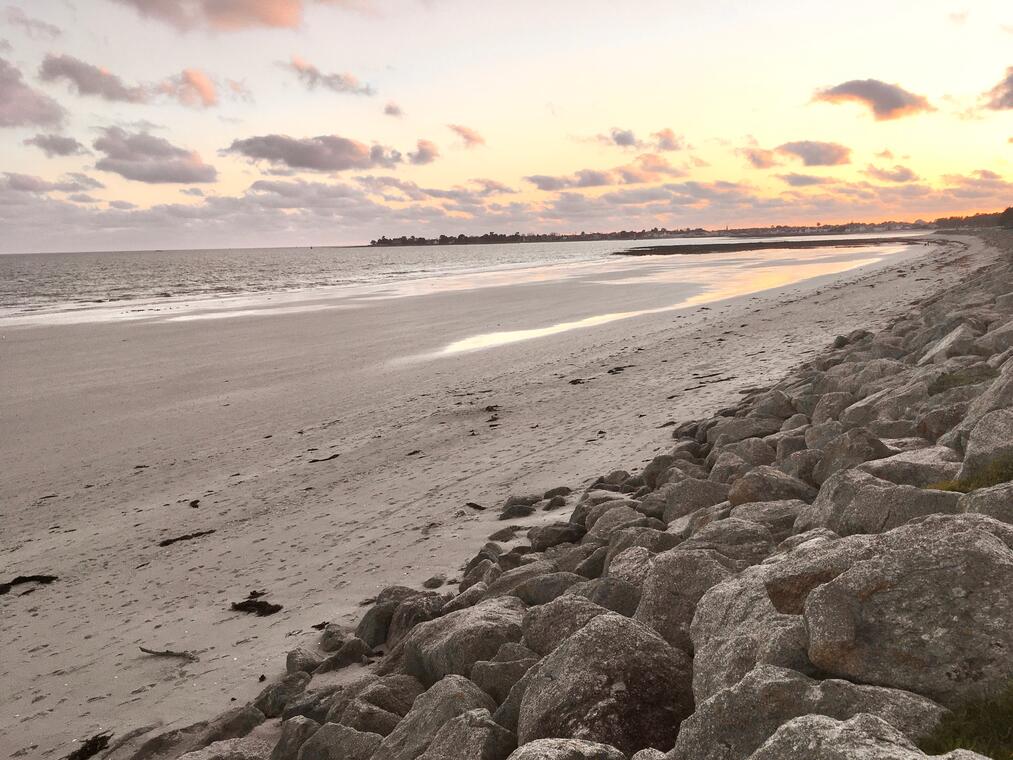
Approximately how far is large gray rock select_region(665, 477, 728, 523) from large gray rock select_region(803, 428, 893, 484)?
98 cm

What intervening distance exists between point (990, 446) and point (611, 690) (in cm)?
312

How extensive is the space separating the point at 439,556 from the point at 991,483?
5181 millimetres

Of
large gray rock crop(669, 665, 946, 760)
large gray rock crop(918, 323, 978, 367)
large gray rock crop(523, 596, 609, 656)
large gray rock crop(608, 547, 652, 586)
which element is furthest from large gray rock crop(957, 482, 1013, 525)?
large gray rock crop(918, 323, 978, 367)

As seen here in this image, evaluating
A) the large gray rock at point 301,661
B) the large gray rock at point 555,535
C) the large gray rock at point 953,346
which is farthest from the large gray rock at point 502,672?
the large gray rock at point 953,346

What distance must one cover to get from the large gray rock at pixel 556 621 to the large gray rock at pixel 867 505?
1.61m

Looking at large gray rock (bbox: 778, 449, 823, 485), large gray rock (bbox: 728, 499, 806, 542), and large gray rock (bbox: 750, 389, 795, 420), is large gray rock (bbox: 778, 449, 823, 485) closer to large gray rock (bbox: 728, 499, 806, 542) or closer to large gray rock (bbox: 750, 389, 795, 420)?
large gray rock (bbox: 728, 499, 806, 542)

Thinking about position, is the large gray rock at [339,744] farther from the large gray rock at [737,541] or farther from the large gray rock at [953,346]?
the large gray rock at [953,346]

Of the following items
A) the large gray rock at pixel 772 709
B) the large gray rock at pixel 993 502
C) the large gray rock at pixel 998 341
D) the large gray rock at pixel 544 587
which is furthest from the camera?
the large gray rock at pixel 998 341

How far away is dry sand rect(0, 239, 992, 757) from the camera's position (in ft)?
21.2

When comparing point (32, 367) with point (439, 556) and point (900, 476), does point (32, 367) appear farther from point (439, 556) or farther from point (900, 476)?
point (900, 476)

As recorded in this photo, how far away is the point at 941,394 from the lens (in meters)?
7.33

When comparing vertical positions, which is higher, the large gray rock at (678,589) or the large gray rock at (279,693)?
the large gray rock at (678,589)

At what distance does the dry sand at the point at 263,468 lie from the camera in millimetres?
6461

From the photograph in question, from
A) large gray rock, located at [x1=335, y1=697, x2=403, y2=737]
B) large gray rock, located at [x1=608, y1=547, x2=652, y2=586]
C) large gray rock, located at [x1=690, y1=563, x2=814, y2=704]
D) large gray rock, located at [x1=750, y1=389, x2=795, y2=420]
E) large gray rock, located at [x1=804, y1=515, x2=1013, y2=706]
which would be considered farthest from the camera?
large gray rock, located at [x1=750, y1=389, x2=795, y2=420]
